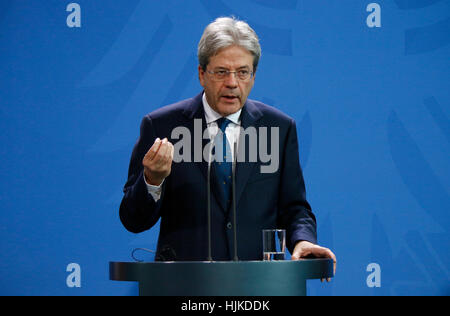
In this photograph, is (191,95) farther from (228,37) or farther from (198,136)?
(228,37)

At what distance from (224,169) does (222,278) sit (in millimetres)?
744

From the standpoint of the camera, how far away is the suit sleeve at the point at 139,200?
6.77ft

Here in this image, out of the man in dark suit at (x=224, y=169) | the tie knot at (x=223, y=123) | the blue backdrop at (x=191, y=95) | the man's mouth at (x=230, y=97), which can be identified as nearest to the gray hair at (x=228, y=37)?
the man in dark suit at (x=224, y=169)

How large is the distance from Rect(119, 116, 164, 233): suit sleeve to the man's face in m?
0.32

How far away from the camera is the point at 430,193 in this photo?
3.69m

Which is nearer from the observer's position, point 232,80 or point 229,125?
point 232,80

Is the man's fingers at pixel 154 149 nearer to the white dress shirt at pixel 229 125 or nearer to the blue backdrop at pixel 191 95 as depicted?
the white dress shirt at pixel 229 125

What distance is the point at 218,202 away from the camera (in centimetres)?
228

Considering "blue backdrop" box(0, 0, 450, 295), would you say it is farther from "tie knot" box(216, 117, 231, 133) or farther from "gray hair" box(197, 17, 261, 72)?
"gray hair" box(197, 17, 261, 72)

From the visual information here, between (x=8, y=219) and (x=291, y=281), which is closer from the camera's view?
(x=291, y=281)

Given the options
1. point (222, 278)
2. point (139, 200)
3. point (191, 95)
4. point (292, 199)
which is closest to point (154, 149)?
point (139, 200)
